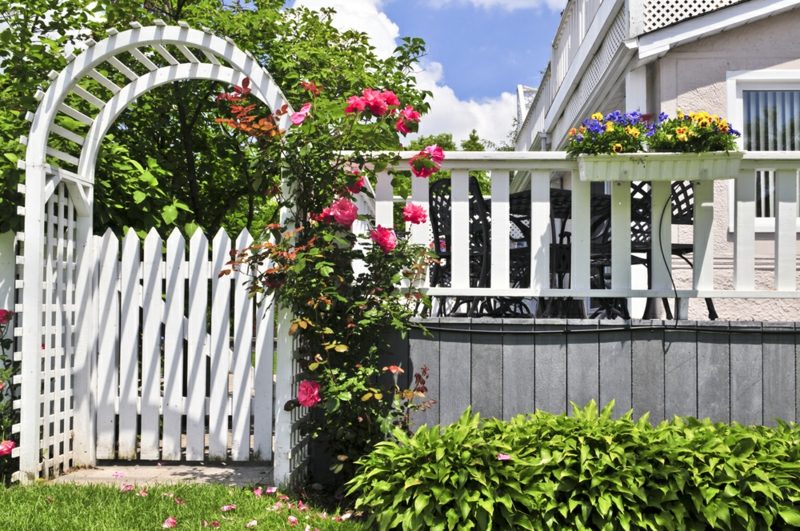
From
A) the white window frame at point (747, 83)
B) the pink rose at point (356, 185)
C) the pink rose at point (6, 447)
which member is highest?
the white window frame at point (747, 83)

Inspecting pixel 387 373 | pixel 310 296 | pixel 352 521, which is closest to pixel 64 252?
pixel 310 296

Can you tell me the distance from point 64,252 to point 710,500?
3757 millimetres

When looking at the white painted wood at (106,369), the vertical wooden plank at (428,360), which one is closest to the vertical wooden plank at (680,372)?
the vertical wooden plank at (428,360)

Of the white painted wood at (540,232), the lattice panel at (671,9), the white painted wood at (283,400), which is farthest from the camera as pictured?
the lattice panel at (671,9)

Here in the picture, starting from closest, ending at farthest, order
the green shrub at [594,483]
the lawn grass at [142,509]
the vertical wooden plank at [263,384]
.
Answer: the green shrub at [594,483], the lawn grass at [142,509], the vertical wooden plank at [263,384]

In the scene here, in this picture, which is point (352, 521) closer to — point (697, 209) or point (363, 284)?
point (363, 284)

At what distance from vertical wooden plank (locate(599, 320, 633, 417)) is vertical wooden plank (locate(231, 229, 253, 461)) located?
203 cm

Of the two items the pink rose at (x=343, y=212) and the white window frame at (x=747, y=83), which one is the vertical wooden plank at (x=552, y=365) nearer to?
the pink rose at (x=343, y=212)

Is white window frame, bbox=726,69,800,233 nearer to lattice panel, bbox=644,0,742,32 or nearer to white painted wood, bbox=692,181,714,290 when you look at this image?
lattice panel, bbox=644,0,742,32

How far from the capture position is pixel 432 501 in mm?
2979

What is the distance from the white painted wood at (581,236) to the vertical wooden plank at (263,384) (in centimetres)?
174

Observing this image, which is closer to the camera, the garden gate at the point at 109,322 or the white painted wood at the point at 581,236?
the white painted wood at the point at 581,236

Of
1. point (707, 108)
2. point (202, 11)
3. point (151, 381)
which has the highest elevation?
point (202, 11)

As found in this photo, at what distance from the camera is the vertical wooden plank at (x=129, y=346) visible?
4.48 metres
